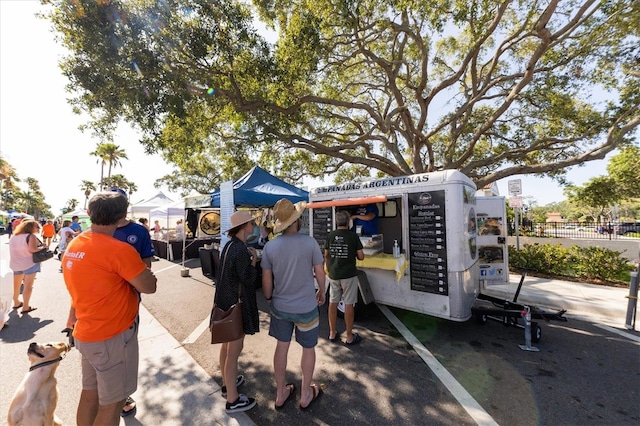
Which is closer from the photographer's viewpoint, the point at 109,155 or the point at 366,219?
the point at 366,219

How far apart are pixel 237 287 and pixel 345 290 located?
1980mm

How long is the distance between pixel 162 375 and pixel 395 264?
3.50 meters

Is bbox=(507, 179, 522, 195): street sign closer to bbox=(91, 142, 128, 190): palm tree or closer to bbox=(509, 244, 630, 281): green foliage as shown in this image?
bbox=(509, 244, 630, 281): green foliage

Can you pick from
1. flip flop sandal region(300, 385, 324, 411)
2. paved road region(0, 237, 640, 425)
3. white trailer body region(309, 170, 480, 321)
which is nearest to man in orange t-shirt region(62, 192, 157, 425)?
paved road region(0, 237, 640, 425)

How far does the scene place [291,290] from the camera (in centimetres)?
257

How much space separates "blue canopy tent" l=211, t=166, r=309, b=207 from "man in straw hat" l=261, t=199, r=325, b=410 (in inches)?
181

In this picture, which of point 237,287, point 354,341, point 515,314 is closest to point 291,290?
point 237,287

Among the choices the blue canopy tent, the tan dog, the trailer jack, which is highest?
the blue canopy tent

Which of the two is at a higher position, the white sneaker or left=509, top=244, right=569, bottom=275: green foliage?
left=509, top=244, right=569, bottom=275: green foliage

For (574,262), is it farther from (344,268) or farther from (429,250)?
(344,268)

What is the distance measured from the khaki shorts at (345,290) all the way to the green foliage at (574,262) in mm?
6848

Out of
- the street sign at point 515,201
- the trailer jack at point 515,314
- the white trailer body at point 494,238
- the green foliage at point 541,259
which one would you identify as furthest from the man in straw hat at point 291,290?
the green foliage at point 541,259

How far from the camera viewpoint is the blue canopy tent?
23.0ft

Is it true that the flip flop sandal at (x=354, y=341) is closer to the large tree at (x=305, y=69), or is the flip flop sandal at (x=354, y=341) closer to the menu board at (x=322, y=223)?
the menu board at (x=322, y=223)
